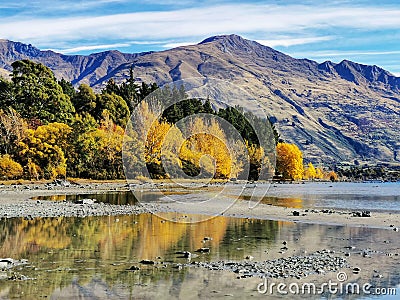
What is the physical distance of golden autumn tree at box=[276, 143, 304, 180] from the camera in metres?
147

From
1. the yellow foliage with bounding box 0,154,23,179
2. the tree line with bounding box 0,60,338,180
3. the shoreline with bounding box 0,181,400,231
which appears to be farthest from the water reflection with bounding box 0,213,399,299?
the tree line with bounding box 0,60,338,180

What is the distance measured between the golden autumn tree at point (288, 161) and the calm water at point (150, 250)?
10795 centimetres

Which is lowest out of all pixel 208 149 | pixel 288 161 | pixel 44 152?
pixel 288 161

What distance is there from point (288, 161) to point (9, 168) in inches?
3339

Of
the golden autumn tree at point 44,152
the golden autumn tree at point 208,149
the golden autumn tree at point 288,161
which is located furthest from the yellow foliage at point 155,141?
the golden autumn tree at point 288,161

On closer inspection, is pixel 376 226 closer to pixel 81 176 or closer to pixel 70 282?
pixel 70 282

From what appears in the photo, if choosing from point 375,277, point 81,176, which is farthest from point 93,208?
point 81,176

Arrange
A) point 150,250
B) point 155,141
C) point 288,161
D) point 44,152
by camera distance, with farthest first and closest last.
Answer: point 288,161
point 155,141
point 44,152
point 150,250

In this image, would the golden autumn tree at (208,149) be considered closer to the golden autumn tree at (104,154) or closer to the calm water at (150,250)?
the golden autumn tree at (104,154)

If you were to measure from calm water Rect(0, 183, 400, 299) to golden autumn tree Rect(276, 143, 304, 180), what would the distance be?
4250 inches

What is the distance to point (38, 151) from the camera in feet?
279

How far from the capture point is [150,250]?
1023 inches

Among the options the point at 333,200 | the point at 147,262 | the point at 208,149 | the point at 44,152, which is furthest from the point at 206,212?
the point at 208,149

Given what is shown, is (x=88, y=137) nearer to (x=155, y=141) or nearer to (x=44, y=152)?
(x=44, y=152)
